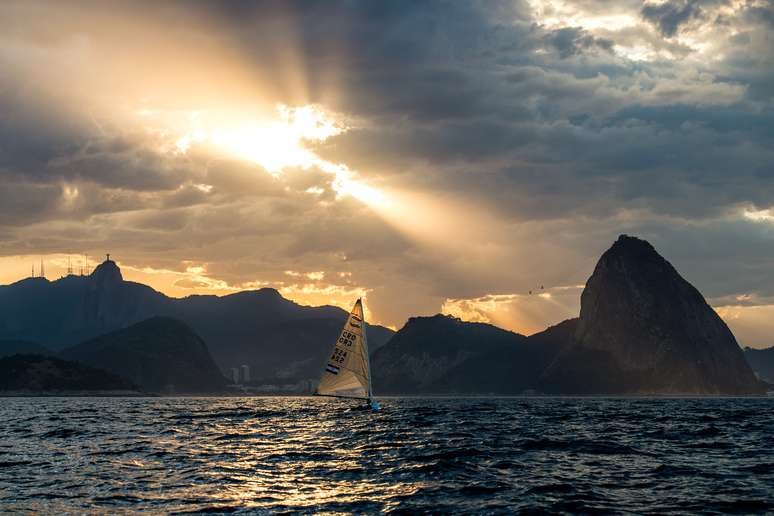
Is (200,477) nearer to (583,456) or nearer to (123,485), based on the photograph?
(123,485)

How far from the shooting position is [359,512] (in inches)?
1329

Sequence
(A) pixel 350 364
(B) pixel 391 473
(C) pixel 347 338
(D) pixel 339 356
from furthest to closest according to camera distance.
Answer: (A) pixel 350 364, (D) pixel 339 356, (C) pixel 347 338, (B) pixel 391 473

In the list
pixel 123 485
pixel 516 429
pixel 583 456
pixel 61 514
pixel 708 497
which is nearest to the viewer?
pixel 61 514

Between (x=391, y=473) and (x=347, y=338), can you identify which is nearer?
(x=391, y=473)

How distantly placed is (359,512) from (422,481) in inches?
369

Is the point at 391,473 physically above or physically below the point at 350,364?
below

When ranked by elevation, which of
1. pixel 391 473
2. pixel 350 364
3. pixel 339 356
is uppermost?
pixel 339 356

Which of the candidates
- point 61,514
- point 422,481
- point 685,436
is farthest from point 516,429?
point 61,514

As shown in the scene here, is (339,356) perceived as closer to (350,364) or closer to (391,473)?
(350,364)

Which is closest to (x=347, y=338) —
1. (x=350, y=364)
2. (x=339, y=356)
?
(x=339, y=356)

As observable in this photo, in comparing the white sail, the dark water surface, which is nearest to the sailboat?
the white sail

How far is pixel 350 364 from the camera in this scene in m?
110

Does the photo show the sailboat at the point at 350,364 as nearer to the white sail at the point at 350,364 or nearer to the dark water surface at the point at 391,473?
the white sail at the point at 350,364

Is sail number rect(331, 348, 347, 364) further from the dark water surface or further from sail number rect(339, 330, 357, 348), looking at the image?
the dark water surface
